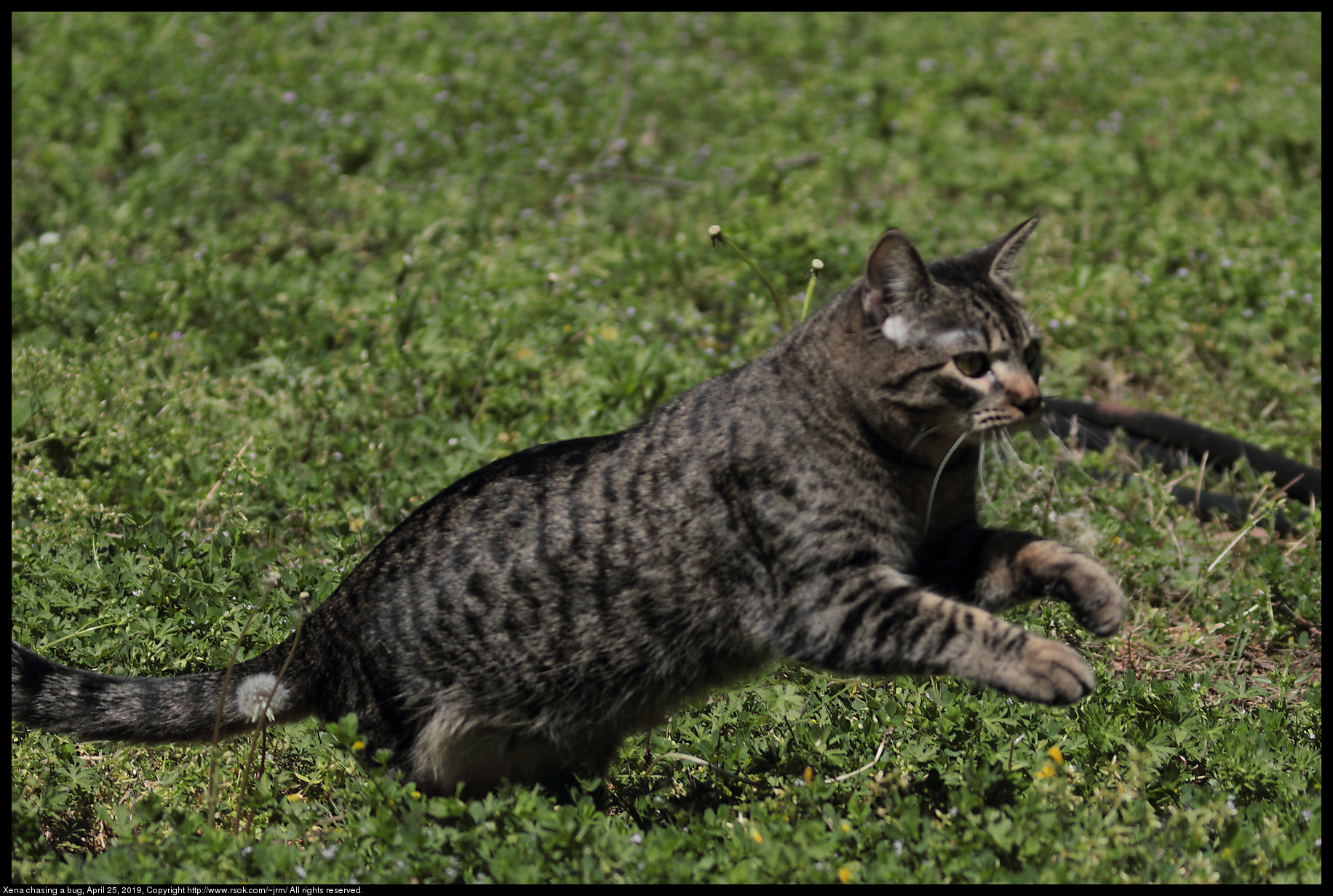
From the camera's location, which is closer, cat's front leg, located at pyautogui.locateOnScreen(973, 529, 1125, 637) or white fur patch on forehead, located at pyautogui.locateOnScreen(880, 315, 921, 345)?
cat's front leg, located at pyautogui.locateOnScreen(973, 529, 1125, 637)

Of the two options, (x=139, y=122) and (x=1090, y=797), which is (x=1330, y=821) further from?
(x=139, y=122)

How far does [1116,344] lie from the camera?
19.3 ft

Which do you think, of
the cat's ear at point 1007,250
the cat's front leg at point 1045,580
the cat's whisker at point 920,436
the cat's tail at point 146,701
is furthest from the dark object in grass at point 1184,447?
the cat's tail at point 146,701

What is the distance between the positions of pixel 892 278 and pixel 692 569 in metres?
1.03

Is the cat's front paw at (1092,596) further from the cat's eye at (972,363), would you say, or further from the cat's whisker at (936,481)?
the cat's eye at (972,363)

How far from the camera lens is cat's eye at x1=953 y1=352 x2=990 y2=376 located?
3.21 metres

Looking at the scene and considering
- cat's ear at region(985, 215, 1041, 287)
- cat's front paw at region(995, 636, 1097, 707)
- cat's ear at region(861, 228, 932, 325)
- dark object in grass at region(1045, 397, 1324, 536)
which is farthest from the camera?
dark object in grass at region(1045, 397, 1324, 536)

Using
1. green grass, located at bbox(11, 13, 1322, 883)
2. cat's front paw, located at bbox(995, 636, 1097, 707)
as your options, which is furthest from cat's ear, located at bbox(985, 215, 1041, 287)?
green grass, located at bbox(11, 13, 1322, 883)

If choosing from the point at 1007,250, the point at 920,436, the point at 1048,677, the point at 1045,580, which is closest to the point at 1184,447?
the point at 1007,250

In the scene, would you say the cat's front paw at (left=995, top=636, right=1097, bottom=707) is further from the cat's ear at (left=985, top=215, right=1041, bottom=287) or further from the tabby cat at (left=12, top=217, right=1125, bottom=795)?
the cat's ear at (left=985, top=215, right=1041, bottom=287)

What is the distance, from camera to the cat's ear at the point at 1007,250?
347 centimetres

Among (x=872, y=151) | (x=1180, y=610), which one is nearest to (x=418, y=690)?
(x=1180, y=610)

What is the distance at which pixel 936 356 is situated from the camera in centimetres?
320
